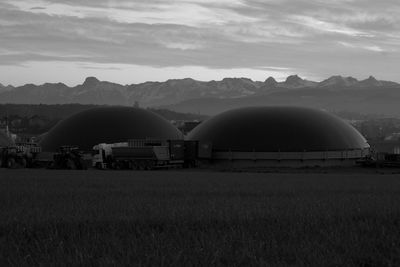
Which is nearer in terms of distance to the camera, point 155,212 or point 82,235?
point 82,235

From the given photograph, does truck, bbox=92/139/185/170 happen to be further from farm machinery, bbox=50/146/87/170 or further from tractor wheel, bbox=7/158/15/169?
tractor wheel, bbox=7/158/15/169

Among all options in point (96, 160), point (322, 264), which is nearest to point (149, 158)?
point (96, 160)

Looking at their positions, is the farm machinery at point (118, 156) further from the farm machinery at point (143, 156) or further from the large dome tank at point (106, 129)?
the large dome tank at point (106, 129)

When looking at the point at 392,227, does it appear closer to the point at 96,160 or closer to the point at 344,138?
the point at 96,160

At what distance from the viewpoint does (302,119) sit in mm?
93500

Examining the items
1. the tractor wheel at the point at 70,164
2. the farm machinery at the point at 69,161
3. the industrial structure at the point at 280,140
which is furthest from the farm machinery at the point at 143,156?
the industrial structure at the point at 280,140

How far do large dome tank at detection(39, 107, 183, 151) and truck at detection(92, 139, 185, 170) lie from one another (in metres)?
18.2

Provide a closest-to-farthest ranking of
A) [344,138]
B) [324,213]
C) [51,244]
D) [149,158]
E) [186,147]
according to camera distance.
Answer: [51,244] < [324,213] < [149,158] < [186,147] < [344,138]

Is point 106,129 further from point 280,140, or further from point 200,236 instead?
point 200,236

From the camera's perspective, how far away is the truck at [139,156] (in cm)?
Result: 7406

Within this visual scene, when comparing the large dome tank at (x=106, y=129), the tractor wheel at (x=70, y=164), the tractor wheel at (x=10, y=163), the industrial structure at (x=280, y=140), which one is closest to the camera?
the tractor wheel at (x=70, y=164)

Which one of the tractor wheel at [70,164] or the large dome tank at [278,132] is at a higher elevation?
the large dome tank at [278,132]

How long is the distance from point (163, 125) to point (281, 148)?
84.1 feet

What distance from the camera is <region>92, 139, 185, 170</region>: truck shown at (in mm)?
74062
